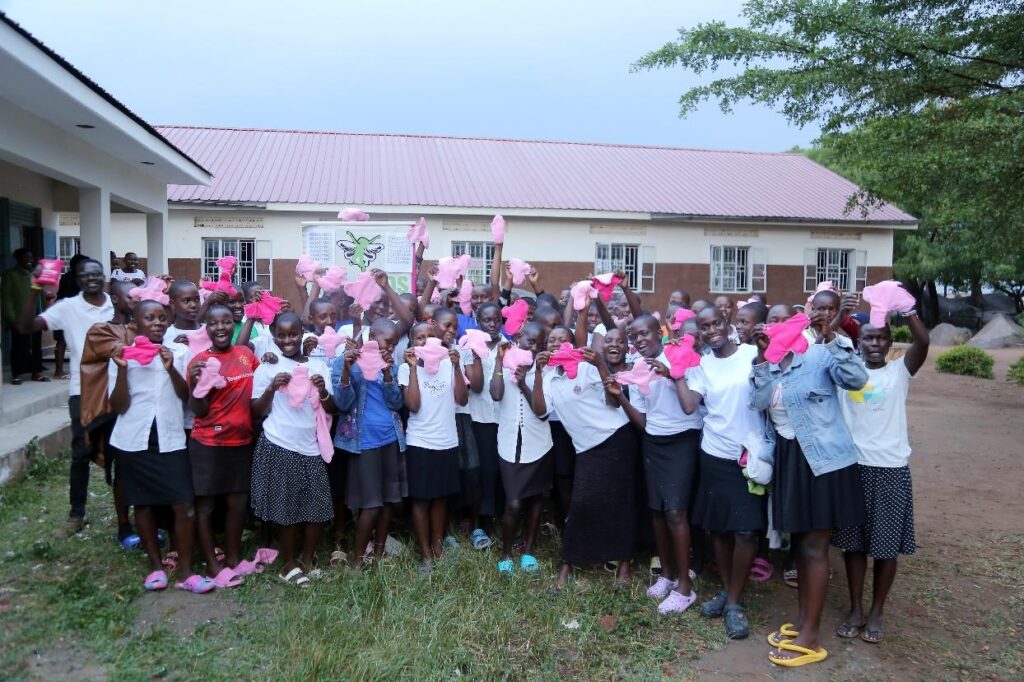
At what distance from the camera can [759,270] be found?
1895cm

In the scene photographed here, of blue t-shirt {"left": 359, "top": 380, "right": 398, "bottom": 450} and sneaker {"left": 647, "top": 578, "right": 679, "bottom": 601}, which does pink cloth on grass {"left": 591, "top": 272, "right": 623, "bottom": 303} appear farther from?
sneaker {"left": 647, "top": 578, "right": 679, "bottom": 601}

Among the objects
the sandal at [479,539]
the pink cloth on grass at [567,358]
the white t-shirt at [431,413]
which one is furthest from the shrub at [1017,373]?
the white t-shirt at [431,413]

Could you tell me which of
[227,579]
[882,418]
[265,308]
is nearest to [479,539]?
[227,579]

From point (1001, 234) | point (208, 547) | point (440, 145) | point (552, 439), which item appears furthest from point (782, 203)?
point (208, 547)

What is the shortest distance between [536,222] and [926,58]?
10643 millimetres

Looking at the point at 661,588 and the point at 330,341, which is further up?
the point at 330,341

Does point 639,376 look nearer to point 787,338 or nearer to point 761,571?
point 787,338

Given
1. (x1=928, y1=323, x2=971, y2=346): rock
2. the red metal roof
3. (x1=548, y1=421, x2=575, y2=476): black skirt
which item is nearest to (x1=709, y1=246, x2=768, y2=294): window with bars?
the red metal roof

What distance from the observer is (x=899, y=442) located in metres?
3.50

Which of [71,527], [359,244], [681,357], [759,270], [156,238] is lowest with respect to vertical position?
[71,527]

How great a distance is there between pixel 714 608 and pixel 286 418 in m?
2.37

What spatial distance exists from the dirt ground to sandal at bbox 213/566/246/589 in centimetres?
234

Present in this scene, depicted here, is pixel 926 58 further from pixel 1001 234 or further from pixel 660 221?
pixel 660 221

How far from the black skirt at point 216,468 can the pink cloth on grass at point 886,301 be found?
A: 10.3ft
